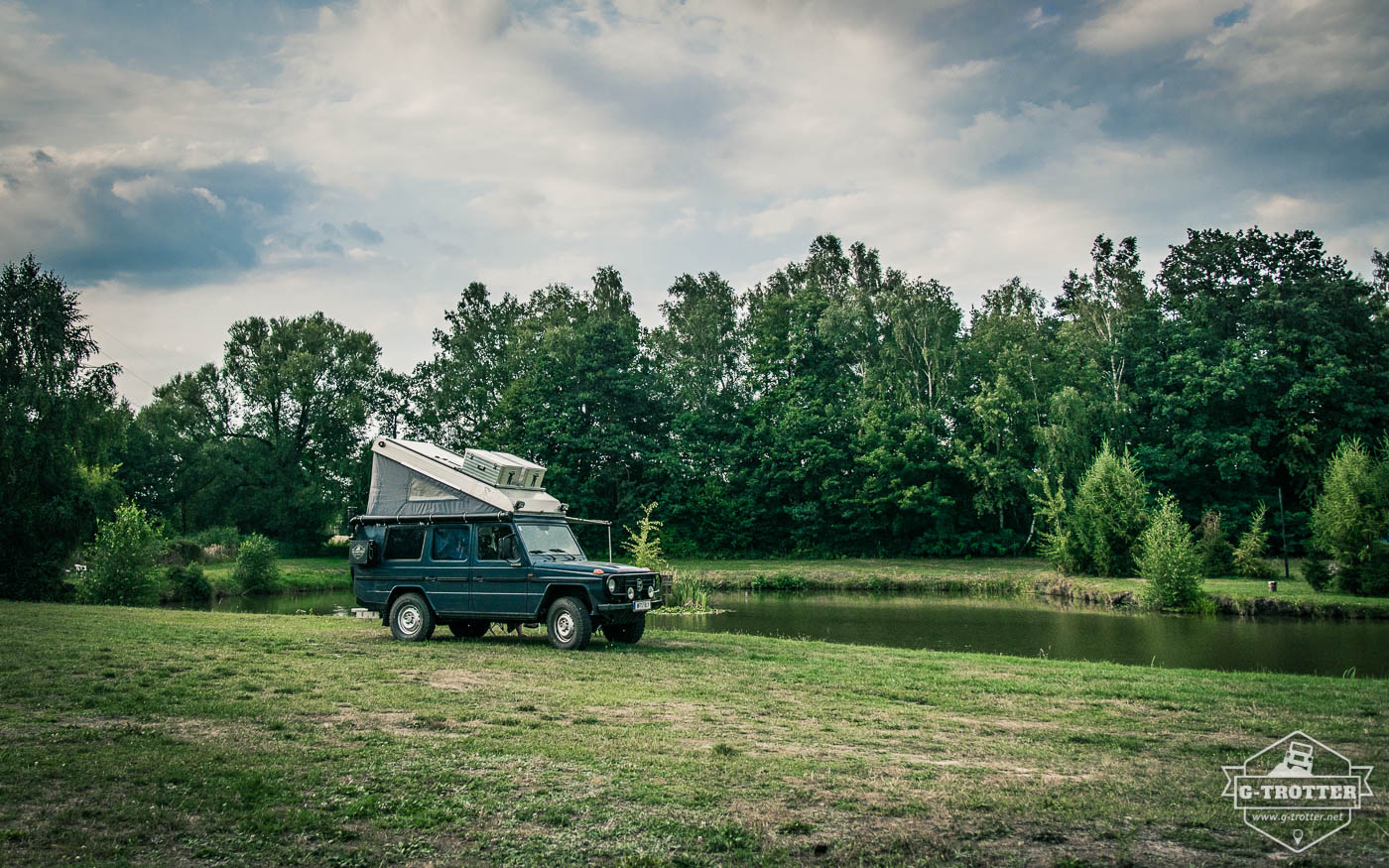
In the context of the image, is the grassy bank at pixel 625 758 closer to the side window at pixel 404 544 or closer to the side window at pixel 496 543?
the side window at pixel 496 543

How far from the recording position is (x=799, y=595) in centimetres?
3422

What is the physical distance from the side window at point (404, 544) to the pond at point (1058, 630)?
27.0ft

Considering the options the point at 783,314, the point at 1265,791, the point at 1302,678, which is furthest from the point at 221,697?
the point at 783,314

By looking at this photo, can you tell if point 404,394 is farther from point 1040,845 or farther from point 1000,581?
point 1040,845

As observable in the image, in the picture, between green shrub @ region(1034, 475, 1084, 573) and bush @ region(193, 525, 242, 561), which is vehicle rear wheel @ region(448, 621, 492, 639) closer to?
green shrub @ region(1034, 475, 1084, 573)

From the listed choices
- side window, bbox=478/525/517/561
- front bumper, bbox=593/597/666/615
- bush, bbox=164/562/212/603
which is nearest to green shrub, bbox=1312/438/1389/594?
front bumper, bbox=593/597/666/615

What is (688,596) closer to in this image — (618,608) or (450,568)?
(450,568)

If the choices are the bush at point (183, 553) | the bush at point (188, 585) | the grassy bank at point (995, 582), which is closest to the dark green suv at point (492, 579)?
the bush at point (188, 585)

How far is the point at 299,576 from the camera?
1502 inches

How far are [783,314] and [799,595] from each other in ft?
81.1

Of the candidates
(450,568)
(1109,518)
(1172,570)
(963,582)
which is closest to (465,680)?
(450,568)

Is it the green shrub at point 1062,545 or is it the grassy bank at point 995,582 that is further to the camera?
the green shrub at point 1062,545

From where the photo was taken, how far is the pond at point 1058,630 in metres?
16.3

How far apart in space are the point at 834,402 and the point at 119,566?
3860cm
